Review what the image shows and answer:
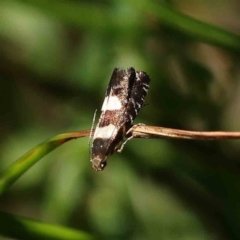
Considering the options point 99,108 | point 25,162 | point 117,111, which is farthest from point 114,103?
point 99,108

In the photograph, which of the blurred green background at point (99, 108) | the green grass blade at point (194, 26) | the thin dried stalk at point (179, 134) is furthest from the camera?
the blurred green background at point (99, 108)

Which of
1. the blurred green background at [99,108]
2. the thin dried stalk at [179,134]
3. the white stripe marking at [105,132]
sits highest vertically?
the thin dried stalk at [179,134]

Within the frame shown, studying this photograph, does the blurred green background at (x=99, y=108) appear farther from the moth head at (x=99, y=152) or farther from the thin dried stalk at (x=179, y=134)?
the thin dried stalk at (x=179, y=134)

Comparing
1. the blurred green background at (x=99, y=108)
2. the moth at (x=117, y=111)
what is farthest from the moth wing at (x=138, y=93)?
the blurred green background at (x=99, y=108)

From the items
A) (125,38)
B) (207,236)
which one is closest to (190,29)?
(125,38)

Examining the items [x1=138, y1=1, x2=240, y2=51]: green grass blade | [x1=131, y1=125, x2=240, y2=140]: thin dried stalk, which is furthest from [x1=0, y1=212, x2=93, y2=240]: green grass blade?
[x1=138, y1=1, x2=240, y2=51]: green grass blade

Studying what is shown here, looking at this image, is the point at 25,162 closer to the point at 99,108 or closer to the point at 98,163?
the point at 98,163
